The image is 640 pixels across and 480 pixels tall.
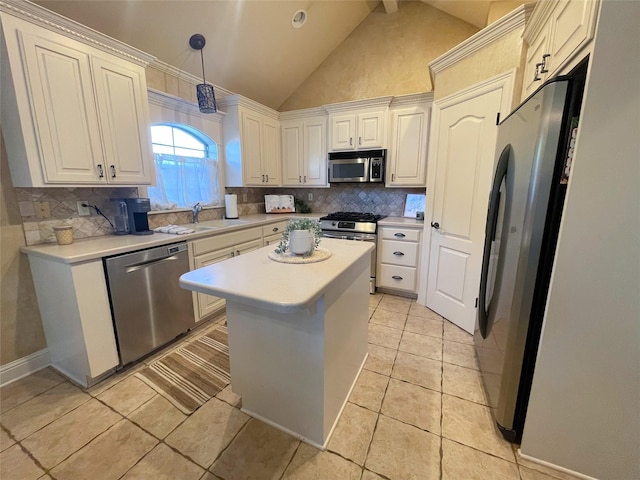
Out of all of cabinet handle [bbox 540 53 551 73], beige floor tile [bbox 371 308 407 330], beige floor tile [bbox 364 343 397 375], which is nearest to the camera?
cabinet handle [bbox 540 53 551 73]

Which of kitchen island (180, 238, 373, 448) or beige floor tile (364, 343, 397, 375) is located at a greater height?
kitchen island (180, 238, 373, 448)

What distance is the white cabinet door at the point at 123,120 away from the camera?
1.87 meters

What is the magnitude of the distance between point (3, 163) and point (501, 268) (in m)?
3.14

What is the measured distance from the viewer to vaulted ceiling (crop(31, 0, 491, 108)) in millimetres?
2064

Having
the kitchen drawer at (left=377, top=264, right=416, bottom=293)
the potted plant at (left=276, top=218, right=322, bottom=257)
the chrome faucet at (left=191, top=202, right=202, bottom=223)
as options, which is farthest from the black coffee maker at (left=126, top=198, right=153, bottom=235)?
the kitchen drawer at (left=377, top=264, right=416, bottom=293)

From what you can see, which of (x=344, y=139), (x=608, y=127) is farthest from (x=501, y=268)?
(x=344, y=139)

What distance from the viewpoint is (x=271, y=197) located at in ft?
12.8

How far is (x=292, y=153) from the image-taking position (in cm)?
389

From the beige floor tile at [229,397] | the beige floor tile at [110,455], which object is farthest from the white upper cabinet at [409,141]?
the beige floor tile at [110,455]

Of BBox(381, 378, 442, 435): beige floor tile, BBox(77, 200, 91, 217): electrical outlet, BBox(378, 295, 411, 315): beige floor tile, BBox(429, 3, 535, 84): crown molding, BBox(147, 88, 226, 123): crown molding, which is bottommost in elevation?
BBox(381, 378, 442, 435): beige floor tile

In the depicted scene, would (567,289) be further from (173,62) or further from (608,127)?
(173,62)

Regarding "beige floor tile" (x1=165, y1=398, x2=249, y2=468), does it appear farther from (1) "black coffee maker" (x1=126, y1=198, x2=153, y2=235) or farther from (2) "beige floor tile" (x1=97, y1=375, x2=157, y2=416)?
(1) "black coffee maker" (x1=126, y1=198, x2=153, y2=235)

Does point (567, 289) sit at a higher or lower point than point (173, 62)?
lower

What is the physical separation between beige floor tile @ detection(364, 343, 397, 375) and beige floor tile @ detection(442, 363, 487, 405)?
37 cm
